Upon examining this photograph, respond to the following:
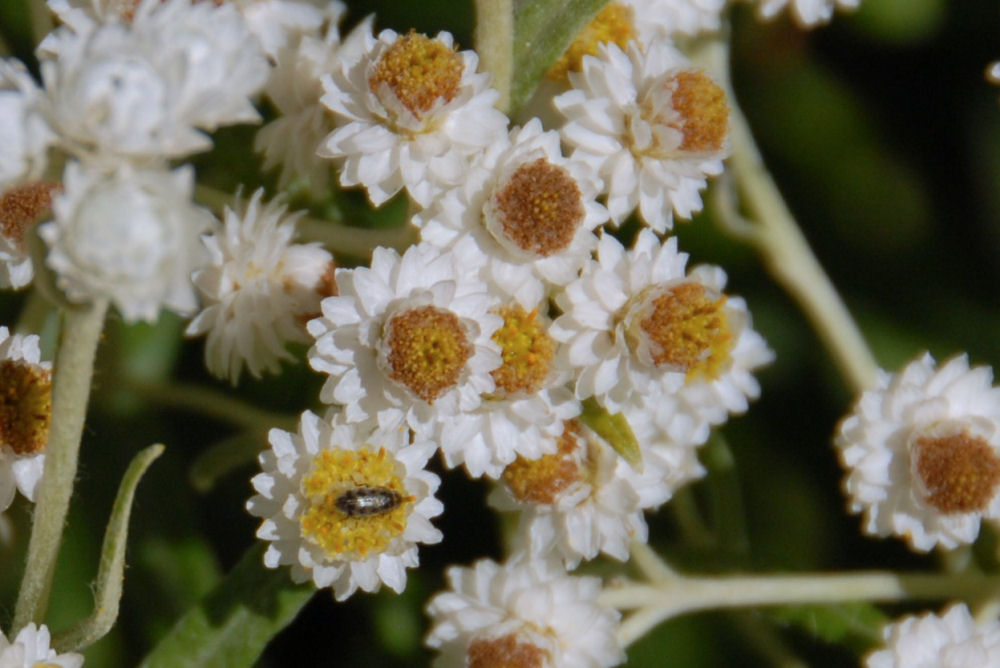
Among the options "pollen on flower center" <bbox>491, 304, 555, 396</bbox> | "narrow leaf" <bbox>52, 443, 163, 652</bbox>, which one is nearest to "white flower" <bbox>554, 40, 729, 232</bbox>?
"pollen on flower center" <bbox>491, 304, 555, 396</bbox>

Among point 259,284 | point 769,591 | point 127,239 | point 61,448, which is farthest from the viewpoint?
point 769,591

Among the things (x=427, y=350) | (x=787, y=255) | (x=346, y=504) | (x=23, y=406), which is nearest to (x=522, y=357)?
(x=427, y=350)

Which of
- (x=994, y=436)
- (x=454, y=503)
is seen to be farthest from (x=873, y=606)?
(x=454, y=503)

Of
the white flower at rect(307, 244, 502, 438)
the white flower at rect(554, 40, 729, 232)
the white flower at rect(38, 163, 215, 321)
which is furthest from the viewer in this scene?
the white flower at rect(554, 40, 729, 232)

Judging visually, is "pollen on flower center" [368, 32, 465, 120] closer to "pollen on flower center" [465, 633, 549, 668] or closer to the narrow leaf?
the narrow leaf

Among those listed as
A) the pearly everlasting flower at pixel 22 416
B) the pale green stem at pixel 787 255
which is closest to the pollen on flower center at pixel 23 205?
the pearly everlasting flower at pixel 22 416

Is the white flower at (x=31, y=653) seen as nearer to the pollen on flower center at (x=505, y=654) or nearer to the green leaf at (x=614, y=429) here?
the pollen on flower center at (x=505, y=654)

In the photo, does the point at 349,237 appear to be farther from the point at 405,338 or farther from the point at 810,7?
the point at 810,7
